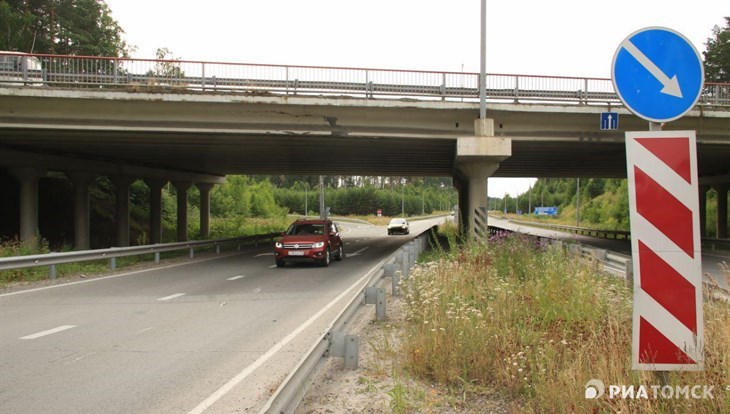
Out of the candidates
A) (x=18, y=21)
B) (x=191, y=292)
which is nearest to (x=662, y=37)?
(x=191, y=292)

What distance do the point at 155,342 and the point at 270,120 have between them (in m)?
13.1

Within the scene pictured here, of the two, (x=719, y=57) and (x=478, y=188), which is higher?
(x=719, y=57)

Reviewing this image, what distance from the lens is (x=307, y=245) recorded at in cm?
1750

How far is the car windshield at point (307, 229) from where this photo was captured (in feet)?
61.7

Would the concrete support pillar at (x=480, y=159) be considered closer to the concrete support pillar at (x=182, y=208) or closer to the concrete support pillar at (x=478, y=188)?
the concrete support pillar at (x=478, y=188)

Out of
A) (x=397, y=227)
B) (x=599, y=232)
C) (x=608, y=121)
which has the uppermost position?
(x=608, y=121)

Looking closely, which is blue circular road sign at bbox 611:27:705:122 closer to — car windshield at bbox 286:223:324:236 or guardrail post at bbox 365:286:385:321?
guardrail post at bbox 365:286:385:321

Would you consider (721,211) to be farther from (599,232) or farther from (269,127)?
(269,127)

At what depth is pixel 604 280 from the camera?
24.7 ft

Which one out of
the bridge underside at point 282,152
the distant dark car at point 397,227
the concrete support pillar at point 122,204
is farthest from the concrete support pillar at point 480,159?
the distant dark car at point 397,227

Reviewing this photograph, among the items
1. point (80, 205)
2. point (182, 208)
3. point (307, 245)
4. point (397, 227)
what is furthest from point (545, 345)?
point (397, 227)

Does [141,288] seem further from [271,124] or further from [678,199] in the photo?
[678,199]

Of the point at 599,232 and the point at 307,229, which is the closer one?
the point at 307,229

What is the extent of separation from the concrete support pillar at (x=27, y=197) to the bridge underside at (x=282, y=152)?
20.9 inches
